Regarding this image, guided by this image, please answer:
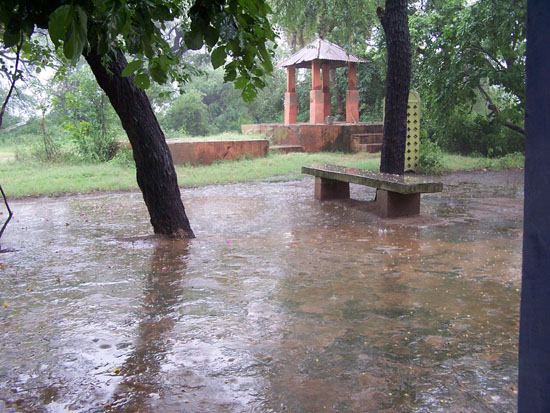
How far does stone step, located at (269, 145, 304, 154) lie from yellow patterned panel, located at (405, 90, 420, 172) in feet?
17.6

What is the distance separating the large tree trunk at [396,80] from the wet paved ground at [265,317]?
1557 millimetres

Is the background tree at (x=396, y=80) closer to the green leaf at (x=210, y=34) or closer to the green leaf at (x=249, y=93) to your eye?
the green leaf at (x=249, y=93)

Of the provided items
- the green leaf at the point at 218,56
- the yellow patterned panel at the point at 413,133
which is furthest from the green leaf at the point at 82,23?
the yellow patterned panel at the point at 413,133

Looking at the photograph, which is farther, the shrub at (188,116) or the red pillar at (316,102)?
Answer: the shrub at (188,116)

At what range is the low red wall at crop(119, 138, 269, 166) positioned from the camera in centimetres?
1428

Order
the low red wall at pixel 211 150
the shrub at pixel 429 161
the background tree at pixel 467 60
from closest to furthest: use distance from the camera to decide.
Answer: the shrub at pixel 429 161 < the background tree at pixel 467 60 < the low red wall at pixel 211 150

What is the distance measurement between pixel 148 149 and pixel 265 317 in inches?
126

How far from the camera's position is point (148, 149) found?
21.1ft

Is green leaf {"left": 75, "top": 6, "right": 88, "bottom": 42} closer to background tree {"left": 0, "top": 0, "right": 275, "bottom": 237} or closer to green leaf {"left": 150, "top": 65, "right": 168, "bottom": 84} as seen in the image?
background tree {"left": 0, "top": 0, "right": 275, "bottom": 237}

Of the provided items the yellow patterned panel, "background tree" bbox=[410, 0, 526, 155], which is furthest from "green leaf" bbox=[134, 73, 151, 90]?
"background tree" bbox=[410, 0, 526, 155]

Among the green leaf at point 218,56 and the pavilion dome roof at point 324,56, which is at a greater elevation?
the pavilion dome roof at point 324,56

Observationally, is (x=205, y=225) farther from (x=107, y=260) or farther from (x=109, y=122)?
(x=109, y=122)

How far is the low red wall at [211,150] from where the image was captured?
14281 mm

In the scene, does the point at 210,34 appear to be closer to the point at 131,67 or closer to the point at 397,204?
the point at 131,67
